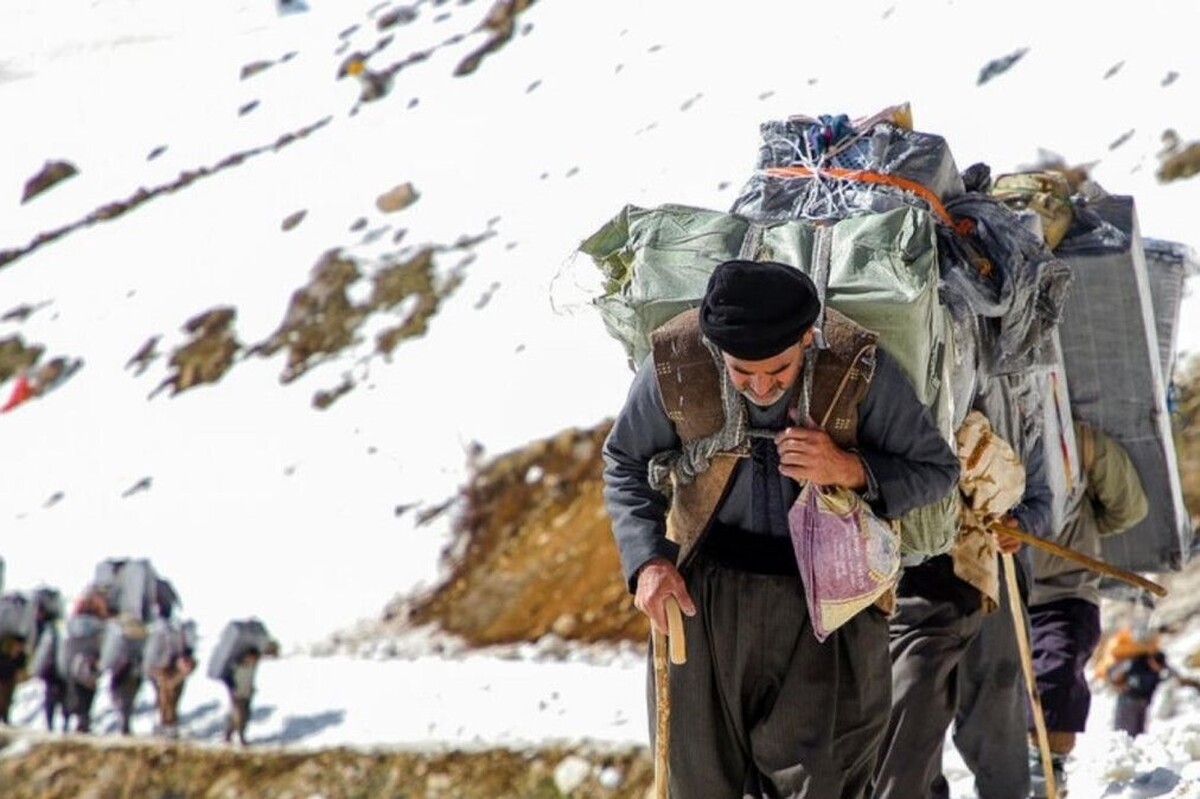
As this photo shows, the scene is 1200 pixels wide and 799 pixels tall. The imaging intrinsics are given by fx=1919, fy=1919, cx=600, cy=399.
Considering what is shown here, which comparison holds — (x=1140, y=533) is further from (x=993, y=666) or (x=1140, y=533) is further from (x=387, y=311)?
(x=387, y=311)

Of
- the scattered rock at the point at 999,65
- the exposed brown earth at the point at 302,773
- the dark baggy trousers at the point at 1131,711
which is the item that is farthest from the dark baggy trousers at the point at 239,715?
the scattered rock at the point at 999,65

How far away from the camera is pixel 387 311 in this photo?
24.5 metres

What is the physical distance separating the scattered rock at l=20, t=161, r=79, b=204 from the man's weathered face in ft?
133

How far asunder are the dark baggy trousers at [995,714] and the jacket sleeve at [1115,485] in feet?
1.80

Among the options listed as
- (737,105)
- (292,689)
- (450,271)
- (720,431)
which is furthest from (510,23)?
(720,431)

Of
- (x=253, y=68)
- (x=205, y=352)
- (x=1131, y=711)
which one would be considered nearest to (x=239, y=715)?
(x=1131, y=711)

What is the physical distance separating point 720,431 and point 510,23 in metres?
33.3

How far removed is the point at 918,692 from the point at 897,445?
46.4 inches

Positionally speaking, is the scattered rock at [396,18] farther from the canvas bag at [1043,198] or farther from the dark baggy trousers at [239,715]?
the canvas bag at [1043,198]

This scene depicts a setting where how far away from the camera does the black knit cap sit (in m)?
3.48

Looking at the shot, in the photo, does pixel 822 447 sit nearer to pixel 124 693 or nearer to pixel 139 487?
pixel 124 693

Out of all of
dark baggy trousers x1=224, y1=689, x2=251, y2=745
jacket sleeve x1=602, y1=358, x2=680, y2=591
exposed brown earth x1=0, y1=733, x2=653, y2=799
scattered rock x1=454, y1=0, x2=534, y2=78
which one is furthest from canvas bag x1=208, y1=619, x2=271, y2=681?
scattered rock x1=454, y1=0, x2=534, y2=78

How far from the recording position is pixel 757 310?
3479mm

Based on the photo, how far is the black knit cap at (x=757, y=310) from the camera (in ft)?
11.4
